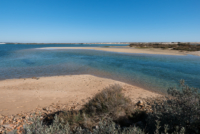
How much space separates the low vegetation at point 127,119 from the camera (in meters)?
2.76

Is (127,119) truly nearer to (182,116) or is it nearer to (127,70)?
(182,116)

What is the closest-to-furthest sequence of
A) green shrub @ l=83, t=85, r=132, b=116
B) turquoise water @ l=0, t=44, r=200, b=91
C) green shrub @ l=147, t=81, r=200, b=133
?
green shrub @ l=147, t=81, r=200, b=133, green shrub @ l=83, t=85, r=132, b=116, turquoise water @ l=0, t=44, r=200, b=91

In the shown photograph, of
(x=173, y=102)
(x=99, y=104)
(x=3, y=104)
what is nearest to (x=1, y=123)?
(x=3, y=104)

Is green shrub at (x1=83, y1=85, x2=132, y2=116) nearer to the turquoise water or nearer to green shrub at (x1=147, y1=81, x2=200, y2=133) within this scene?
green shrub at (x1=147, y1=81, x2=200, y2=133)

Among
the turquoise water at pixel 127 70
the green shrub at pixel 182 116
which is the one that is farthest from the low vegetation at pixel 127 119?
the turquoise water at pixel 127 70

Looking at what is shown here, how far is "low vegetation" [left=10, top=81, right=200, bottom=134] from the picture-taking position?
9.04 ft

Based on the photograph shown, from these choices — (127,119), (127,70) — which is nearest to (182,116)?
(127,119)

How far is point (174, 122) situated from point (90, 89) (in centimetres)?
619

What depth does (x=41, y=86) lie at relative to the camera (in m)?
9.23

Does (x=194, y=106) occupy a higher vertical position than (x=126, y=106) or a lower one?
higher

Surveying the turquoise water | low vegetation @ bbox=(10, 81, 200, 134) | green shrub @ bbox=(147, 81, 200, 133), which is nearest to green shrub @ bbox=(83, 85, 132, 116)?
low vegetation @ bbox=(10, 81, 200, 134)

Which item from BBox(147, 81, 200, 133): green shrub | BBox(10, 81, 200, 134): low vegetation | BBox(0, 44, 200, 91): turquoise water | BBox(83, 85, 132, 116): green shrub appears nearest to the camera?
BBox(10, 81, 200, 134): low vegetation

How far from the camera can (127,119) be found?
4.26 m

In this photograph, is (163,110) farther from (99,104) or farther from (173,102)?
(99,104)
